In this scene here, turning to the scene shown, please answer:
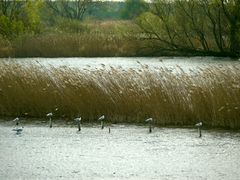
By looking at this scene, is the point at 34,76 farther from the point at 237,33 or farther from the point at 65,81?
the point at 237,33

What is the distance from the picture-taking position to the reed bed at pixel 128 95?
1205 cm

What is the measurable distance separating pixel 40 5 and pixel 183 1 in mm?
10610

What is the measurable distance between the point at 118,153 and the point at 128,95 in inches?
115

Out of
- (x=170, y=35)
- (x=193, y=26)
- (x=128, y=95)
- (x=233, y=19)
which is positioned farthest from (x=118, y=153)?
(x=170, y=35)

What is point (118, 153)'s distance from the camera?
9898mm

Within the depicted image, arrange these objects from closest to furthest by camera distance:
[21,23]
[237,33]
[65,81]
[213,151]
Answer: [213,151], [65,81], [237,33], [21,23]

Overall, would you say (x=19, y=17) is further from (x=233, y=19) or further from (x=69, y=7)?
(x=233, y=19)

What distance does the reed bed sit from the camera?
12.1m

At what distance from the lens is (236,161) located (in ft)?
30.2

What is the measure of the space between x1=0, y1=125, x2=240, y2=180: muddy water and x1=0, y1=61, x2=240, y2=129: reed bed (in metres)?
0.52

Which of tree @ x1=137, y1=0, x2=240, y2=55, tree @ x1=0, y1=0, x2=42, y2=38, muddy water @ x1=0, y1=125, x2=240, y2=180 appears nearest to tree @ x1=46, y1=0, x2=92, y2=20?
tree @ x1=0, y1=0, x2=42, y2=38

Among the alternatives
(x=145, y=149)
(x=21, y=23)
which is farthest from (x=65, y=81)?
(x=21, y=23)

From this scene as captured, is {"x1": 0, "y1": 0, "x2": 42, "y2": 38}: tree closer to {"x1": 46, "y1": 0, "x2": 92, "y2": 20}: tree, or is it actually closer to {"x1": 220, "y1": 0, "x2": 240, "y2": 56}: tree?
{"x1": 46, "y1": 0, "x2": 92, "y2": 20}: tree

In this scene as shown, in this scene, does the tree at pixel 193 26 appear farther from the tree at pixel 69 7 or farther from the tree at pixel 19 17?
the tree at pixel 69 7
